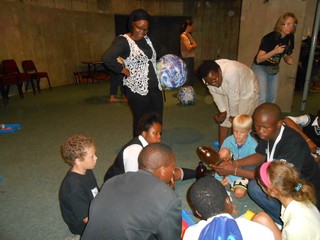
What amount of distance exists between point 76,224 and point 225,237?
1397mm

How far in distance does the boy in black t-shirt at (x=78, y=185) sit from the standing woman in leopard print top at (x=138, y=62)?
830 mm

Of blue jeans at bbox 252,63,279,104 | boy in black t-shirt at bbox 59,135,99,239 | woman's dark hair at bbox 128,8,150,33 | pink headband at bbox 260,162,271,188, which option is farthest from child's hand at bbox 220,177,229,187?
woman's dark hair at bbox 128,8,150,33

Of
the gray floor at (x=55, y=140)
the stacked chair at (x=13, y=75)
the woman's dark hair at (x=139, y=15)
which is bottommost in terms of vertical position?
the gray floor at (x=55, y=140)

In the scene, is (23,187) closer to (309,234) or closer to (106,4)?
(309,234)

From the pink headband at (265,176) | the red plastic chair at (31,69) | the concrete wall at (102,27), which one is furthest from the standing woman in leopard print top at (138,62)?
the red plastic chair at (31,69)

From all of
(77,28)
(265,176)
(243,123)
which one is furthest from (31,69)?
(265,176)

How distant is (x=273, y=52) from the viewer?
148 inches

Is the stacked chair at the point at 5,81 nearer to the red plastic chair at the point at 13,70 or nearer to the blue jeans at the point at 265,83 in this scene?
the red plastic chair at the point at 13,70

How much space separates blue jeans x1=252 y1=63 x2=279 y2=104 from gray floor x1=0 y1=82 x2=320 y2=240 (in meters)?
1.07

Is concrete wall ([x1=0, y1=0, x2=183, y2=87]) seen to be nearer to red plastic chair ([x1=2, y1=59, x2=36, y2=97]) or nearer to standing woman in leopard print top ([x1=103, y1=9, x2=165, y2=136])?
red plastic chair ([x1=2, y1=59, x2=36, y2=97])

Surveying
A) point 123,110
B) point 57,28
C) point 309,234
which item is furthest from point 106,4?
point 309,234

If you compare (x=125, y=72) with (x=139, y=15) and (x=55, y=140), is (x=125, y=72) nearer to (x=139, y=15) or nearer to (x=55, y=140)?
(x=139, y=15)

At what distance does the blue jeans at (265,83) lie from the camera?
4.06 m

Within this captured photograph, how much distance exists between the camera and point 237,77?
3.03m
